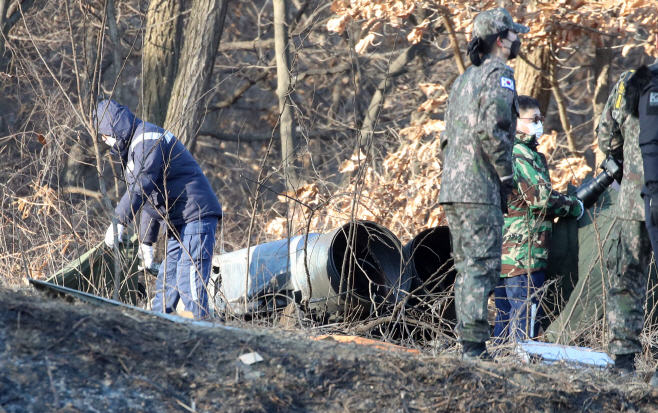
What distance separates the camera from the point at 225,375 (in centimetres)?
342

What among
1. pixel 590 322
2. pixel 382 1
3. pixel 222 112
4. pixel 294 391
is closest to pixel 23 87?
pixel 222 112

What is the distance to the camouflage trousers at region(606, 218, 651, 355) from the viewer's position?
13.8 ft

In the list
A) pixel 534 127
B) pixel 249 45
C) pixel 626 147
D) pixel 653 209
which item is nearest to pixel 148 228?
pixel 534 127

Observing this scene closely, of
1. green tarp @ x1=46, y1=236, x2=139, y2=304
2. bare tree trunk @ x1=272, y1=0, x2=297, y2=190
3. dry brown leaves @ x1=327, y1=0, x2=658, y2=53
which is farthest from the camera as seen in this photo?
bare tree trunk @ x1=272, y1=0, x2=297, y2=190

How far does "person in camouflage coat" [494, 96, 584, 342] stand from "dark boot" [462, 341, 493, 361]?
1307 millimetres

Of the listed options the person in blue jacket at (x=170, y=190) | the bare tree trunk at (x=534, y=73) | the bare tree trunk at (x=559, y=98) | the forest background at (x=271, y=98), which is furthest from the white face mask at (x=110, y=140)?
the bare tree trunk at (x=559, y=98)

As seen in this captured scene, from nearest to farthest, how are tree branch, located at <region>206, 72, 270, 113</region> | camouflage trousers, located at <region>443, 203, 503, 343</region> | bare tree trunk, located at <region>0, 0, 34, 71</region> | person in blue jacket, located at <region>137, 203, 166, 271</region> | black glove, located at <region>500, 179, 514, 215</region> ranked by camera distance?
1. camouflage trousers, located at <region>443, 203, 503, 343</region>
2. black glove, located at <region>500, 179, 514, 215</region>
3. person in blue jacket, located at <region>137, 203, 166, 271</region>
4. bare tree trunk, located at <region>0, 0, 34, 71</region>
5. tree branch, located at <region>206, 72, 270, 113</region>

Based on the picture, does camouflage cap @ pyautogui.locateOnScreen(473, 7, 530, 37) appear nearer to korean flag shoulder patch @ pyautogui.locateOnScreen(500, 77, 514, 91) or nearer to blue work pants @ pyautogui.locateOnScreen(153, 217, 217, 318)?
korean flag shoulder patch @ pyautogui.locateOnScreen(500, 77, 514, 91)

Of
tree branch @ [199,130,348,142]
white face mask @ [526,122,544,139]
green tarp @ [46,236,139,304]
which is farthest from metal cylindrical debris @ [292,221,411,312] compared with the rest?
tree branch @ [199,130,348,142]

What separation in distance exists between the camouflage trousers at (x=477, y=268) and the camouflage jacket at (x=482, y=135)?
0.08 metres

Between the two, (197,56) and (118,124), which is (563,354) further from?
(197,56)

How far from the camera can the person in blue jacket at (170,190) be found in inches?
238

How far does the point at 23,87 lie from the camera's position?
566 inches

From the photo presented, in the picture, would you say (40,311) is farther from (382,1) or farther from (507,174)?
(382,1)
